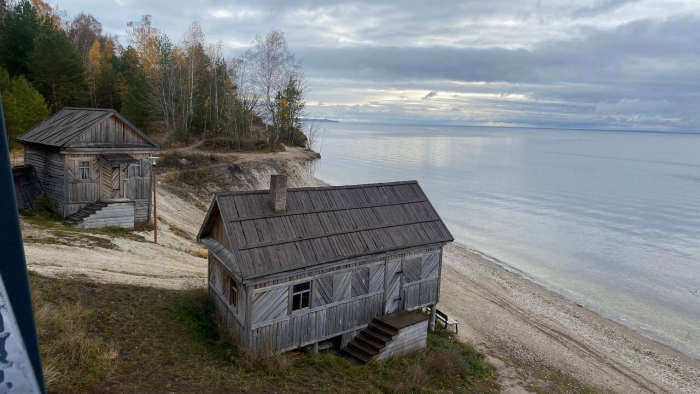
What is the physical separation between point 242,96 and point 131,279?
4246 cm

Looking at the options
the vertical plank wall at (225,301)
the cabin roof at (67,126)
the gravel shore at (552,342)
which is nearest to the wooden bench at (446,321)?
the gravel shore at (552,342)

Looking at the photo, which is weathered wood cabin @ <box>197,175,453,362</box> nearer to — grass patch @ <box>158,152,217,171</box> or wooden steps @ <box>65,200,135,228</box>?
wooden steps @ <box>65,200,135,228</box>

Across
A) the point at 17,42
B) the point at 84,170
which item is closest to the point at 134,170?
the point at 84,170

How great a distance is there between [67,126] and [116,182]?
4.40 metres

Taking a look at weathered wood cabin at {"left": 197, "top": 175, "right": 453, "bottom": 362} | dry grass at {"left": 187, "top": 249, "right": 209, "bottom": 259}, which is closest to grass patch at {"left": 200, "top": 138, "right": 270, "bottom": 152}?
dry grass at {"left": 187, "top": 249, "right": 209, "bottom": 259}

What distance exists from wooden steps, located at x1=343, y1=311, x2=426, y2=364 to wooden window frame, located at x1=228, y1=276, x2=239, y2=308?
15.5 feet

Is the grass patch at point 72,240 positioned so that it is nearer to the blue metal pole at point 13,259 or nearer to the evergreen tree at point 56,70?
the blue metal pole at point 13,259

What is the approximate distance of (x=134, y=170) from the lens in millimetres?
27484

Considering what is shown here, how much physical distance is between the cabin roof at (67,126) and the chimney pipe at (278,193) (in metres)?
14.4

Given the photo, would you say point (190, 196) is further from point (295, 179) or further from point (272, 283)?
point (272, 283)

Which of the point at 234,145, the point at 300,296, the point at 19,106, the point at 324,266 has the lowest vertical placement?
the point at 300,296

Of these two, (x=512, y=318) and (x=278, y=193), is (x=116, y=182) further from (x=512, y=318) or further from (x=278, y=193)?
(x=512, y=318)

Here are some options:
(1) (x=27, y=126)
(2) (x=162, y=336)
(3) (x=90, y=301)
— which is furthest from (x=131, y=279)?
(1) (x=27, y=126)

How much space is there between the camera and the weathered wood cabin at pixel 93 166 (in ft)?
82.9
